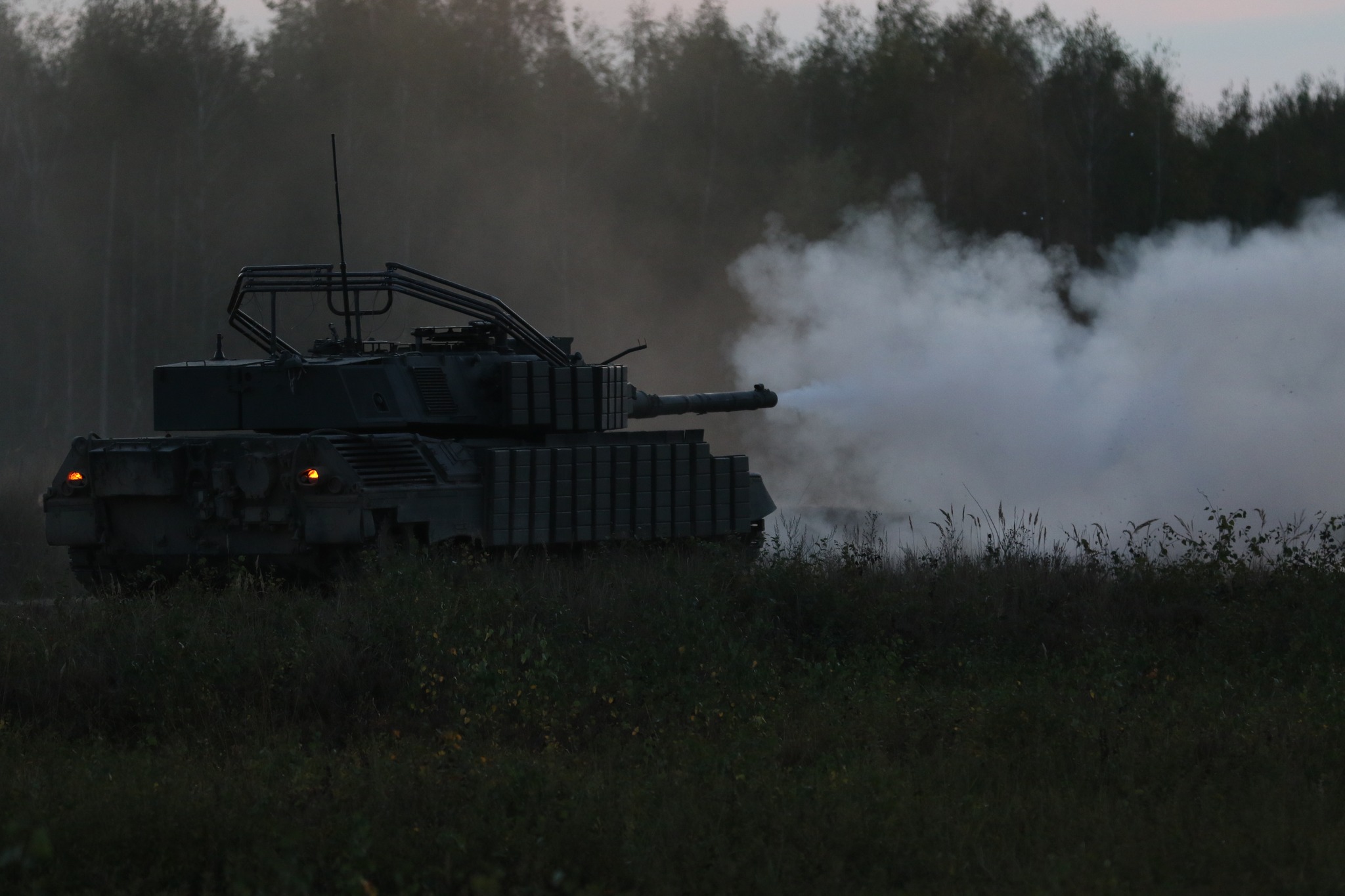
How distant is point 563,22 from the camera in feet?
133

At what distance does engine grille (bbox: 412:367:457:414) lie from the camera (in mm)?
14727

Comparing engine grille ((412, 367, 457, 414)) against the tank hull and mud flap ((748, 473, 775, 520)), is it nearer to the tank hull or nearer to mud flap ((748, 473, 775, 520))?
the tank hull

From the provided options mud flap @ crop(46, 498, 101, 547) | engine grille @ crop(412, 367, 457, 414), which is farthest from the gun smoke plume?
mud flap @ crop(46, 498, 101, 547)

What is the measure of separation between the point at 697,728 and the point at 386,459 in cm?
539

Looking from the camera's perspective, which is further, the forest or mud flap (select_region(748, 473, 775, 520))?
the forest

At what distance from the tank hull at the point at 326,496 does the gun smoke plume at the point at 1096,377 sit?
Answer: 20.6ft

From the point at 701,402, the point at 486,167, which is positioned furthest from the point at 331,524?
the point at 486,167

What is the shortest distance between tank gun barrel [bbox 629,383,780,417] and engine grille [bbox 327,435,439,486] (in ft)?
11.2

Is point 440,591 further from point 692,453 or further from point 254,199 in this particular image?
point 254,199

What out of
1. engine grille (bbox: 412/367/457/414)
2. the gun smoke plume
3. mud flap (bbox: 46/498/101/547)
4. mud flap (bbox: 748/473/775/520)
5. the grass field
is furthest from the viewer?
the gun smoke plume

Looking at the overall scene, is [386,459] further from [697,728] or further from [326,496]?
[697,728]

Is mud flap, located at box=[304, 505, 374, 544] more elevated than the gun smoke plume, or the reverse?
the gun smoke plume

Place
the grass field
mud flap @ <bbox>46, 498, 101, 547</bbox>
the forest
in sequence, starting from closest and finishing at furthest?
1. the grass field
2. mud flap @ <bbox>46, 498, 101, 547</bbox>
3. the forest

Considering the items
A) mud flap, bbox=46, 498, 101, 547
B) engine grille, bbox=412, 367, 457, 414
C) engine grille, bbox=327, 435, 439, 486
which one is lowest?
mud flap, bbox=46, 498, 101, 547
